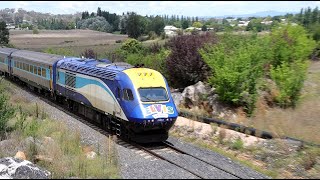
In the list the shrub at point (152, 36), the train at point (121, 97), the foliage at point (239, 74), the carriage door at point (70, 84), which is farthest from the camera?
the shrub at point (152, 36)

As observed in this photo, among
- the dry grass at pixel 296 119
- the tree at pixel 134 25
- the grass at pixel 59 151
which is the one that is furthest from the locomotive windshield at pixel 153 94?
the tree at pixel 134 25

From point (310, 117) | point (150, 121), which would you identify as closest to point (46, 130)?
point (150, 121)

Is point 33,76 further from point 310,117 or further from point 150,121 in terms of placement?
point 310,117

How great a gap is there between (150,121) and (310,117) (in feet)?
27.1

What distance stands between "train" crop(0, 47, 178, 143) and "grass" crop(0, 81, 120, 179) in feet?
4.16

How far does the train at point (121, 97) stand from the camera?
13.7 meters

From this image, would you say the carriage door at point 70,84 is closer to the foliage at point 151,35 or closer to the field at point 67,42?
the field at point 67,42

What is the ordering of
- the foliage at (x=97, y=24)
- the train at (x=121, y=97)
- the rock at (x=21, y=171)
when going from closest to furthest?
the rock at (x=21, y=171) < the train at (x=121, y=97) < the foliage at (x=97, y=24)

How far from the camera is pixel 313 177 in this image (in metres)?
11.0

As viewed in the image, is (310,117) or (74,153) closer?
(74,153)

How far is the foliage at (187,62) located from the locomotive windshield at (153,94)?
11.4 meters

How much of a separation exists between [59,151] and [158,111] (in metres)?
3.74

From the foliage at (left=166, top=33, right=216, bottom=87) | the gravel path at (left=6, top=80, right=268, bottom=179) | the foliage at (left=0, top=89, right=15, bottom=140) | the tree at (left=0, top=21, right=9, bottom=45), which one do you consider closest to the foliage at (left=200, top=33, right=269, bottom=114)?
the foliage at (left=166, top=33, right=216, bottom=87)

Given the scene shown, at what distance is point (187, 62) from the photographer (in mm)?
→ 25859
